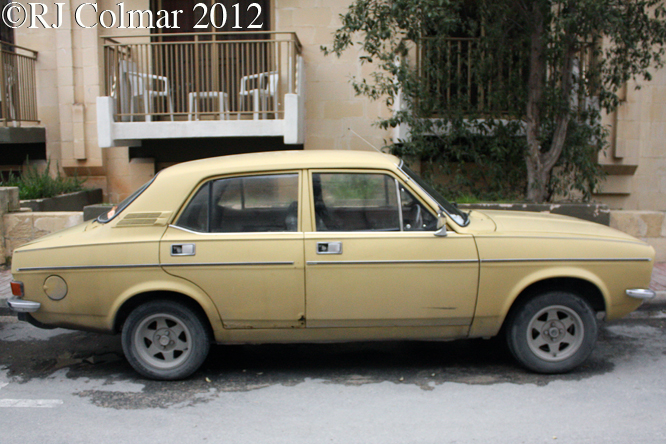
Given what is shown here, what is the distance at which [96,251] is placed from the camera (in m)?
4.43

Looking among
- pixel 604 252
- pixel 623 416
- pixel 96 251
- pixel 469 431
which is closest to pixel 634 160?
pixel 604 252

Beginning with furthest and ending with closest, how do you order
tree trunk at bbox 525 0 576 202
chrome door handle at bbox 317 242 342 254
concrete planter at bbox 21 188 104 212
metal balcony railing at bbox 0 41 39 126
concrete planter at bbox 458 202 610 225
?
metal balcony railing at bbox 0 41 39 126, concrete planter at bbox 21 188 104 212, tree trunk at bbox 525 0 576 202, concrete planter at bbox 458 202 610 225, chrome door handle at bbox 317 242 342 254

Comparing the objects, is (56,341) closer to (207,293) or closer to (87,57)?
(207,293)

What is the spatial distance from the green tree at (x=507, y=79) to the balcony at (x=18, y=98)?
6.01m

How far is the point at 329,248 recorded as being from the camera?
4328 mm

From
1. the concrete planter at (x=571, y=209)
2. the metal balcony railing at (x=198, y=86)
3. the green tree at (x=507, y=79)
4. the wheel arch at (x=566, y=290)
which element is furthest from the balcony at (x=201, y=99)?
the wheel arch at (x=566, y=290)

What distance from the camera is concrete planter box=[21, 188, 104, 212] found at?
899 cm

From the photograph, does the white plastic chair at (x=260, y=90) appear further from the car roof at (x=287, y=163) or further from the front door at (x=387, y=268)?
the front door at (x=387, y=268)

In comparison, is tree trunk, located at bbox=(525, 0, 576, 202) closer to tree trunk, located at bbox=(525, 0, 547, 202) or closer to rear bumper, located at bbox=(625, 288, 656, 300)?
tree trunk, located at bbox=(525, 0, 547, 202)

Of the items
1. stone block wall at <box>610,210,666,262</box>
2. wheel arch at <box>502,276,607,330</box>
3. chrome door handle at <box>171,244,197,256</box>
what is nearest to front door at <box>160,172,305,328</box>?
chrome door handle at <box>171,244,197,256</box>

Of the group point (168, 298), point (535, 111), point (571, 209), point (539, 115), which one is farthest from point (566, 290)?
point (539, 115)

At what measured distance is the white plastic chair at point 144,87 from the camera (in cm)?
948

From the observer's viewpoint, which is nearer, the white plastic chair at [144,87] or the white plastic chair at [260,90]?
the white plastic chair at [260,90]

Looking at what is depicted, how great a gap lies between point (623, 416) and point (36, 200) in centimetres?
836
